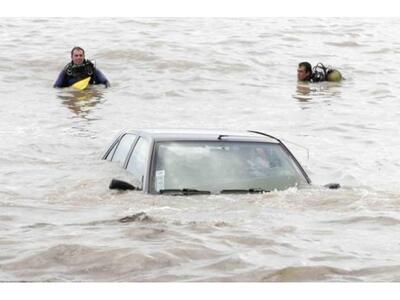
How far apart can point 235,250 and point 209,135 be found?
2.89m

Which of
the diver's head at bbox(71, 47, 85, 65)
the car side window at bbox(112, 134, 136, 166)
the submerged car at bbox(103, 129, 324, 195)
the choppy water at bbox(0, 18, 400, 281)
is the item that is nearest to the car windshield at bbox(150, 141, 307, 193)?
the submerged car at bbox(103, 129, 324, 195)

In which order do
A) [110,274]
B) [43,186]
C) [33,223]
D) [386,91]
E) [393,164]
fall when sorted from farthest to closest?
[386,91]
[393,164]
[43,186]
[33,223]
[110,274]

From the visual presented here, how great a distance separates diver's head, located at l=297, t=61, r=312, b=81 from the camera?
28.3 m

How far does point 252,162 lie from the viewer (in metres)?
11.1

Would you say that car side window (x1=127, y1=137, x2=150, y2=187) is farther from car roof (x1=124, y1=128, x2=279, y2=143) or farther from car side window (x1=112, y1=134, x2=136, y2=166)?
car side window (x1=112, y1=134, x2=136, y2=166)

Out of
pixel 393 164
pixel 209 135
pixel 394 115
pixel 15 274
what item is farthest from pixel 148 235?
pixel 394 115

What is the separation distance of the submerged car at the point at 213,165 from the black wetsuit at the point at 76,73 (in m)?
14.9

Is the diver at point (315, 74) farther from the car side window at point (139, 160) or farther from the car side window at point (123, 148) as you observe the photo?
the car side window at point (139, 160)

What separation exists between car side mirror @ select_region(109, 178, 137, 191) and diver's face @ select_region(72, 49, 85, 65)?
48.7 ft

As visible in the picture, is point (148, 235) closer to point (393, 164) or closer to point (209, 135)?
point (209, 135)

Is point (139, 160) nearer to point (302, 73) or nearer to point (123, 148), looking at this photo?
point (123, 148)

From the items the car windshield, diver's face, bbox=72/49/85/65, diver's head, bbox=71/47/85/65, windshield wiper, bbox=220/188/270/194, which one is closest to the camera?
windshield wiper, bbox=220/188/270/194

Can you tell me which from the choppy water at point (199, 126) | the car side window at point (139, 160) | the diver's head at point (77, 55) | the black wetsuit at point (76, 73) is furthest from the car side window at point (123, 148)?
the black wetsuit at point (76, 73)

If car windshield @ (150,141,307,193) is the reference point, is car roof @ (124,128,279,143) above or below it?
above
